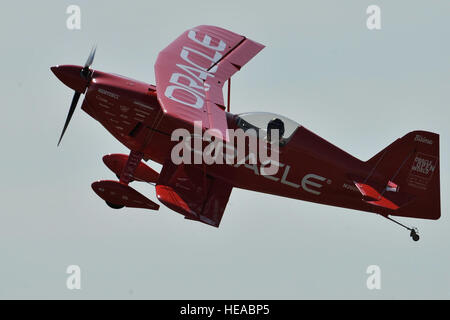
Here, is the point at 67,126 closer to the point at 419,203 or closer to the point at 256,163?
the point at 256,163

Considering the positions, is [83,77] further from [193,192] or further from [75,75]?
[193,192]

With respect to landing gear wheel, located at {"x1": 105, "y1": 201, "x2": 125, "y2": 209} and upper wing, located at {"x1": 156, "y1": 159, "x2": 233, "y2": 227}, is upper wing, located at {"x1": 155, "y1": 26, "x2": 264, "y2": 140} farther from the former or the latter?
landing gear wheel, located at {"x1": 105, "y1": 201, "x2": 125, "y2": 209}

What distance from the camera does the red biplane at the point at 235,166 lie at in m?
20.9

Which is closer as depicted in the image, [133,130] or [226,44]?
[133,130]

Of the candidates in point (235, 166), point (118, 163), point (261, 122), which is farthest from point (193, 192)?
point (118, 163)

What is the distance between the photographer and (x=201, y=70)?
2175cm

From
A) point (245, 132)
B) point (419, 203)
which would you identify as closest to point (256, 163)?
point (245, 132)


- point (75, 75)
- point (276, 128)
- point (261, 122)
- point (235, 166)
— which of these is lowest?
point (235, 166)

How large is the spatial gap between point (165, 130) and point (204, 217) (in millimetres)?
1995

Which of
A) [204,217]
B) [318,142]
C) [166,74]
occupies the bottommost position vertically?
[204,217]

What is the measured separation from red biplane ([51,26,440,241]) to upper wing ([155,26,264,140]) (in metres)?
0.06

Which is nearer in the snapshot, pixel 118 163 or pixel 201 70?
pixel 201 70

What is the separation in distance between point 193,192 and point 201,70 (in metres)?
2.68

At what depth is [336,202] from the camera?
21469 millimetres
